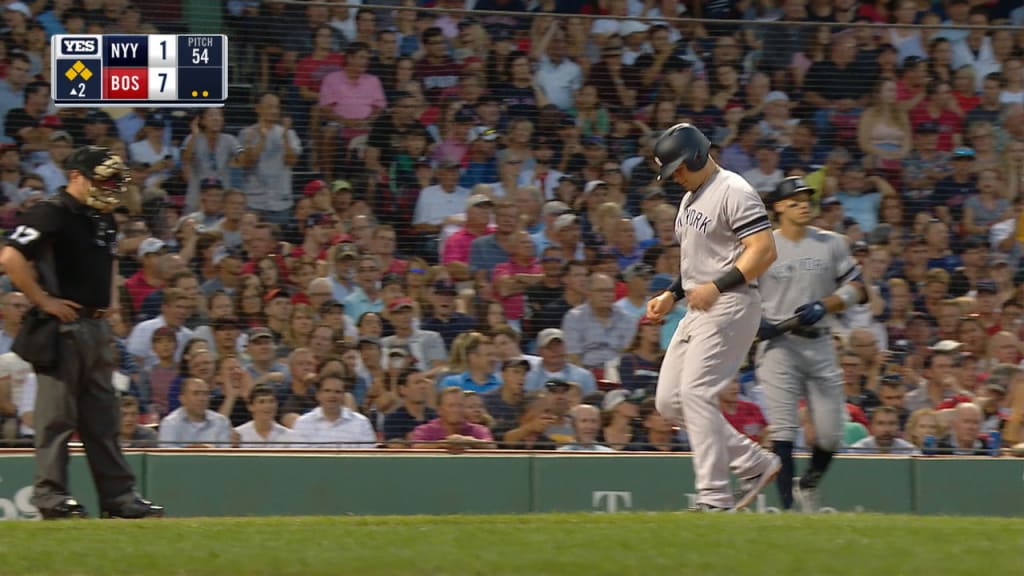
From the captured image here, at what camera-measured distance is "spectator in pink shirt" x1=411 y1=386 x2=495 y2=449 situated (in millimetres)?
10789

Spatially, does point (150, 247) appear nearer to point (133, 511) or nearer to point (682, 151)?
point (133, 511)

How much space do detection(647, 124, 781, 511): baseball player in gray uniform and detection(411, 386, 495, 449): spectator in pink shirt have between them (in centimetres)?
339

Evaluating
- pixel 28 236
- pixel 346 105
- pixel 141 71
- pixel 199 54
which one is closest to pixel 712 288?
pixel 28 236

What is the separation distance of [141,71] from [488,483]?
3723mm

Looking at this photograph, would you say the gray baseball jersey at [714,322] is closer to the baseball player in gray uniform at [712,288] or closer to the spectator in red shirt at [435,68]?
the baseball player in gray uniform at [712,288]

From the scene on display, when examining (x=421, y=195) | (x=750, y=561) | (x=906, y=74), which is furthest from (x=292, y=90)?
(x=750, y=561)

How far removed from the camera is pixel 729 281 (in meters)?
7.30

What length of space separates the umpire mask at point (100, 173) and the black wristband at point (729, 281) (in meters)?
2.97

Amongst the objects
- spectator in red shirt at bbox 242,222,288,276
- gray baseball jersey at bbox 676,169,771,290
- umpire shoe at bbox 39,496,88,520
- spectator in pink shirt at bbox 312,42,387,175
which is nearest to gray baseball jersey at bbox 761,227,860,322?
gray baseball jersey at bbox 676,169,771,290

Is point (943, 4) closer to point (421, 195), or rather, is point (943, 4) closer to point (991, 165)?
point (991, 165)

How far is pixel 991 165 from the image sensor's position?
471 inches

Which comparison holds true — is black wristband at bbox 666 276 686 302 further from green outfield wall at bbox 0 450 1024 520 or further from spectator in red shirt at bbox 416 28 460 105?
spectator in red shirt at bbox 416 28 460 105

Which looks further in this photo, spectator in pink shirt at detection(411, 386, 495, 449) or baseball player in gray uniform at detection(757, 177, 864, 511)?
spectator in pink shirt at detection(411, 386, 495, 449)

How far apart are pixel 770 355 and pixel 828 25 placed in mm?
3629
